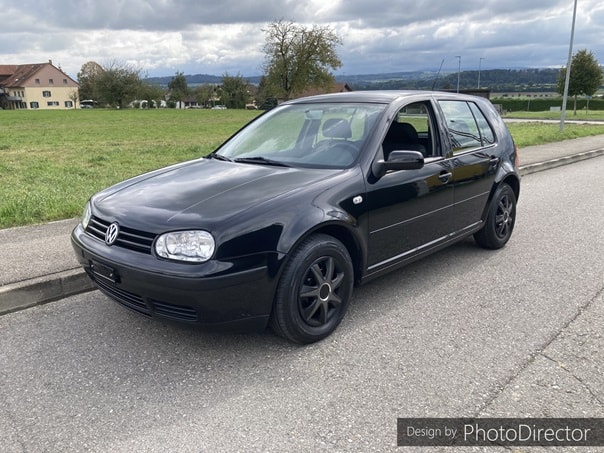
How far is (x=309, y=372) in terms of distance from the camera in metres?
3.15

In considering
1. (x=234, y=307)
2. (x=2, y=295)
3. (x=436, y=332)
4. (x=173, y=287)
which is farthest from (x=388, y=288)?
(x=2, y=295)

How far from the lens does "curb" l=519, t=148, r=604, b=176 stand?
11.1 m

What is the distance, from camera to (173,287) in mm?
2941

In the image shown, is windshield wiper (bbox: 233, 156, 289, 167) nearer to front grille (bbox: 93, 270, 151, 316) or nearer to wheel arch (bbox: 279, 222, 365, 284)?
wheel arch (bbox: 279, 222, 365, 284)

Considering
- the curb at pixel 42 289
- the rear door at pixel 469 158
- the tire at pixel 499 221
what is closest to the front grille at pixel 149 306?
the curb at pixel 42 289

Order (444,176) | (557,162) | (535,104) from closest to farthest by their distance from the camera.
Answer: (444,176) → (557,162) → (535,104)

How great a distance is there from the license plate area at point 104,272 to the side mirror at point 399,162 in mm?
1914

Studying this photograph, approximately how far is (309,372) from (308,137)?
1945 millimetres

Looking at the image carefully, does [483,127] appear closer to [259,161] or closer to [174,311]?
[259,161]

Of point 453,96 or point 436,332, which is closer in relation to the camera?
point 436,332

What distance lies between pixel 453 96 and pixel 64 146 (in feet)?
53.7

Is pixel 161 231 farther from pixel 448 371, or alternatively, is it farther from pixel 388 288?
pixel 388 288

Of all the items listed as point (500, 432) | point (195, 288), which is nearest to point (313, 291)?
point (195, 288)

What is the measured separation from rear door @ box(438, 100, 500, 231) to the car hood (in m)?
1.57
